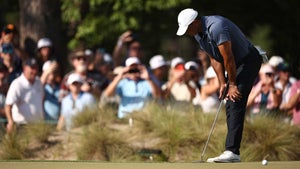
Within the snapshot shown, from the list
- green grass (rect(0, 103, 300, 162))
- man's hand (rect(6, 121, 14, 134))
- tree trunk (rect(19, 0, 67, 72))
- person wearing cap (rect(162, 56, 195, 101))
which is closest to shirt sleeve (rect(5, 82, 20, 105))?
man's hand (rect(6, 121, 14, 134))

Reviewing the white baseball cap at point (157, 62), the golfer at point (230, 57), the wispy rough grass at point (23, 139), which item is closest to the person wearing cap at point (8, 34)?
the wispy rough grass at point (23, 139)

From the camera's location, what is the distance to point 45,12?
19422 mm

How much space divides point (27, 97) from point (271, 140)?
3.82m

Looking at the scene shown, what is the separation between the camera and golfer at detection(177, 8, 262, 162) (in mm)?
10766

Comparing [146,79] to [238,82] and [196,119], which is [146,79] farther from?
[238,82]

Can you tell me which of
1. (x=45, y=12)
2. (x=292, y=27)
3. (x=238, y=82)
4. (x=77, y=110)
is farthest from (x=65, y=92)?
(x=292, y=27)

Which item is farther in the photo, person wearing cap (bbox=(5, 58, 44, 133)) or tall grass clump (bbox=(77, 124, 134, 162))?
person wearing cap (bbox=(5, 58, 44, 133))

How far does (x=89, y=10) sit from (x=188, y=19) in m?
11.2

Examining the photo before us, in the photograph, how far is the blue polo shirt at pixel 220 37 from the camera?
35.2 feet

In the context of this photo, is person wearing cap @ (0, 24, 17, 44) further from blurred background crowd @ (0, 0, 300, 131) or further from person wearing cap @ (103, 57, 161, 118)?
person wearing cap @ (103, 57, 161, 118)

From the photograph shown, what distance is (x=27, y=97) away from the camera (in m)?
15.4

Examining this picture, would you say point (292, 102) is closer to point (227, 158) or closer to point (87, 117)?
point (87, 117)

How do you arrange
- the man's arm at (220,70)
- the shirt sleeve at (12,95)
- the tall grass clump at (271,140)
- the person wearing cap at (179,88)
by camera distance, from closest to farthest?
1. the man's arm at (220,70)
2. the tall grass clump at (271,140)
3. the shirt sleeve at (12,95)
4. the person wearing cap at (179,88)

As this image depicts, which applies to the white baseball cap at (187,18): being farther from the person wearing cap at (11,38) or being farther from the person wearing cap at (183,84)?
the person wearing cap at (11,38)
